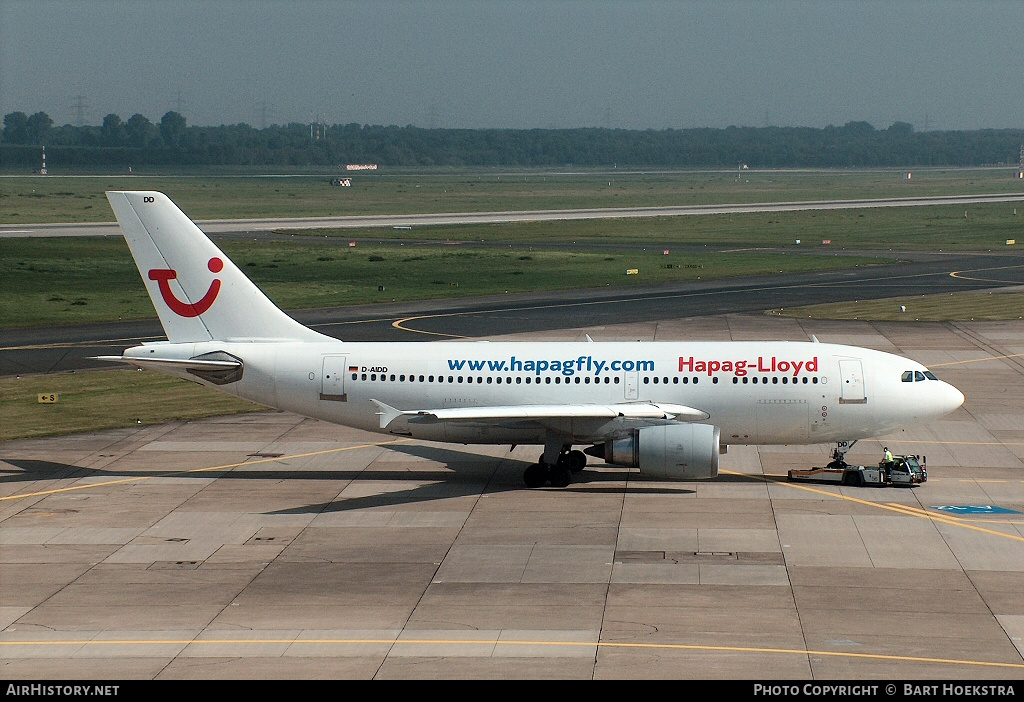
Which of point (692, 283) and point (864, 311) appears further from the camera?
point (692, 283)

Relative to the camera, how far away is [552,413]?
132ft

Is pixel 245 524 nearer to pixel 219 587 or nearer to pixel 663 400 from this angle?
pixel 219 587

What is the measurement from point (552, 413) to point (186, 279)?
14277 millimetres

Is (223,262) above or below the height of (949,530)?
above

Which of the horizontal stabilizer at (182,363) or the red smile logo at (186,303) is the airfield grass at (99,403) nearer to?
the horizontal stabilizer at (182,363)

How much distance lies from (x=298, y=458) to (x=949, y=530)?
23855 mm

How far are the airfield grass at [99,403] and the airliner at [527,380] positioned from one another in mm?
11234

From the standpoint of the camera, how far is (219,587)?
1240 inches

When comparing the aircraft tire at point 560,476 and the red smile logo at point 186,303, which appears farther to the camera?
the red smile logo at point 186,303

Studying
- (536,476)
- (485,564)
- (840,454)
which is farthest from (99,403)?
(840,454)

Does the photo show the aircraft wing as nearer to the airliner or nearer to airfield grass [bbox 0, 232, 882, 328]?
the airliner

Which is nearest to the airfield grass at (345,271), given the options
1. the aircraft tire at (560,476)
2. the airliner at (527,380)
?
the airliner at (527,380)

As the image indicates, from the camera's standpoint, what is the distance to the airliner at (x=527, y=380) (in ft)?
136

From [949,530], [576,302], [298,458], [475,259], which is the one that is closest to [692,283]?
[576,302]
